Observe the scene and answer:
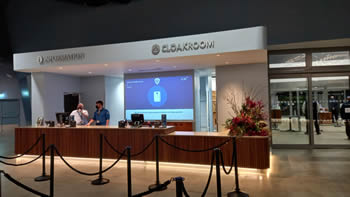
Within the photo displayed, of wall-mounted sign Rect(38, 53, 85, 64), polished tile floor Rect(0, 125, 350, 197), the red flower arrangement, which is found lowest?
polished tile floor Rect(0, 125, 350, 197)

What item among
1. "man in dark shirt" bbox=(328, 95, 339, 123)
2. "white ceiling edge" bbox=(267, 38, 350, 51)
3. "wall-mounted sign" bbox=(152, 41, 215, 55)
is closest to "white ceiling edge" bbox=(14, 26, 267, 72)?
"wall-mounted sign" bbox=(152, 41, 215, 55)

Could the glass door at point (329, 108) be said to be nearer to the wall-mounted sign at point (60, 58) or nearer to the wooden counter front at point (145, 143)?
the wooden counter front at point (145, 143)

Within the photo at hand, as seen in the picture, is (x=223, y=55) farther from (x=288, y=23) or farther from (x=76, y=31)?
(x=76, y=31)

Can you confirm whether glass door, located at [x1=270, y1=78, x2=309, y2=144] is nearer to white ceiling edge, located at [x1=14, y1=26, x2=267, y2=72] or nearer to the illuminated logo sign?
white ceiling edge, located at [x1=14, y1=26, x2=267, y2=72]

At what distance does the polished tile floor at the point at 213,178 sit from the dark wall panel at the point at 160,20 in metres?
3.91

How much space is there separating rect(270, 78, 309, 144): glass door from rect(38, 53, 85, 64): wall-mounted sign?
20.9 ft

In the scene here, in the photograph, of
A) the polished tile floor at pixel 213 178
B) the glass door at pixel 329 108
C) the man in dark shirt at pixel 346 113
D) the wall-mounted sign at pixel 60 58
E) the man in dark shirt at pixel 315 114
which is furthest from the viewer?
the man in dark shirt at pixel 315 114

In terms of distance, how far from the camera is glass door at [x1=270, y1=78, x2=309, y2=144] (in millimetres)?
9039

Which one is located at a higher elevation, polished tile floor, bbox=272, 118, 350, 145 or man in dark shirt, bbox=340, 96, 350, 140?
man in dark shirt, bbox=340, 96, 350, 140

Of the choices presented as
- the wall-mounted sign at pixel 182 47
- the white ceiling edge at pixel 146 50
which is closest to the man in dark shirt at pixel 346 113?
the white ceiling edge at pixel 146 50

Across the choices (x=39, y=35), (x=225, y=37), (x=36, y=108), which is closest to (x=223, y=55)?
(x=225, y=37)

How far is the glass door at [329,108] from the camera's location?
29.0ft

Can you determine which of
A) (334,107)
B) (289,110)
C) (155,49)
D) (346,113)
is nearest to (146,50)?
(155,49)

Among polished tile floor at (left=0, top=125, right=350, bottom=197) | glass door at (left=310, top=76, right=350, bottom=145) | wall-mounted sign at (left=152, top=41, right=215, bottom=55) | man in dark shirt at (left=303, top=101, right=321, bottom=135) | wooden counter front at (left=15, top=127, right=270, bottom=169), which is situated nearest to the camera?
polished tile floor at (left=0, top=125, right=350, bottom=197)
